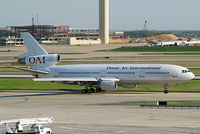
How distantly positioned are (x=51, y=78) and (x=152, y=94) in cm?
1700

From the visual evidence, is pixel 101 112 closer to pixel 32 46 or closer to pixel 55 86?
pixel 32 46

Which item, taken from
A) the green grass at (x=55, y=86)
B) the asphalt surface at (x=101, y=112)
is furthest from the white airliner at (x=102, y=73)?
the green grass at (x=55, y=86)

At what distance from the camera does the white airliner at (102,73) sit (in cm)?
6806

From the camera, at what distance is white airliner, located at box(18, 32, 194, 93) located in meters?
68.1

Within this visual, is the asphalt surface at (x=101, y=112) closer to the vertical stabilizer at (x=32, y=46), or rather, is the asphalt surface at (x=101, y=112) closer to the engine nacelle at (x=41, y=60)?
the engine nacelle at (x=41, y=60)

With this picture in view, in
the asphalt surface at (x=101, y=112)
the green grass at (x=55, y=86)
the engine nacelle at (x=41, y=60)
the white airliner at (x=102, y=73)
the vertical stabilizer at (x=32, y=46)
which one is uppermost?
the vertical stabilizer at (x=32, y=46)

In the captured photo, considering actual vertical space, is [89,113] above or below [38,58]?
below

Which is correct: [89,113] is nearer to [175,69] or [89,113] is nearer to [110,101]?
[110,101]

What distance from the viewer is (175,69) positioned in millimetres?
67938

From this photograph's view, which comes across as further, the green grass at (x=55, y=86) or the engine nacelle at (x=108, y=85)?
the green grass at (x=55, y=86)

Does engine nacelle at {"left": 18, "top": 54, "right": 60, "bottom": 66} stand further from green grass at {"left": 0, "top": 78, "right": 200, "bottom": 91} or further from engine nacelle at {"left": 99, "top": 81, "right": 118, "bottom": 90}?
engine nacelle at {"left": 99, "top": 81, "right": 118, "bottom": 90}

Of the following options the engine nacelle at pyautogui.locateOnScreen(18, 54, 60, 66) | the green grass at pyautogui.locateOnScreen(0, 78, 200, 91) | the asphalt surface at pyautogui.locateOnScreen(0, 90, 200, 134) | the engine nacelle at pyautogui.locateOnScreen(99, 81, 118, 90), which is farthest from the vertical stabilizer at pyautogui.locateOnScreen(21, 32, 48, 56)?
the engine nacelle at pyautogui.locateOnScreen(99, 81, 118, 90)

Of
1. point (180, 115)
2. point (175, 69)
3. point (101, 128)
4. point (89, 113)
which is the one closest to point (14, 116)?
point (89, 113)

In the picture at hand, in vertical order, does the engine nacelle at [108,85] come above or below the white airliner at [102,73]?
below
